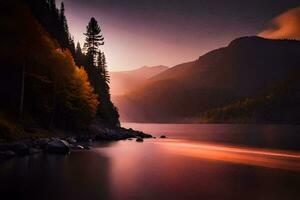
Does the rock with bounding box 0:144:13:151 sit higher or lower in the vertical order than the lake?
higher

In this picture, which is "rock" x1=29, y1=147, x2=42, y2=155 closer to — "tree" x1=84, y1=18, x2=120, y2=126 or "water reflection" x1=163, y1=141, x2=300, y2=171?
"water reflection" x1=163, y1=141, x2=300, y2=171

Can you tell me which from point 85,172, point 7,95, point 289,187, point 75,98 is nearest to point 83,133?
point 75,98

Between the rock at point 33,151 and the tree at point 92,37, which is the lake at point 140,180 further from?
the tree at point 92,37

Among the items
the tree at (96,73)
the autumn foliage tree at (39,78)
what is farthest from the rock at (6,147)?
the tree at (96,73)

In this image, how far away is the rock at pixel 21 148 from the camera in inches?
1353

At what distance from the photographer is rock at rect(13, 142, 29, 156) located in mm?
34369

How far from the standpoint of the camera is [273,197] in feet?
64.4

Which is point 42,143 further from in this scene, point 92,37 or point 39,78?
point 92,37

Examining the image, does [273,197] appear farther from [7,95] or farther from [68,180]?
[7,95]

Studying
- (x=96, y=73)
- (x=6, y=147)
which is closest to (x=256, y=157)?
(x=6, y=147)

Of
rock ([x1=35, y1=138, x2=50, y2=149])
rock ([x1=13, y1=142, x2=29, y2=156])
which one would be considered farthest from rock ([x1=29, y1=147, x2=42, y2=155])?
rock ([x1=35, y1=138, x2=50, y2=149])

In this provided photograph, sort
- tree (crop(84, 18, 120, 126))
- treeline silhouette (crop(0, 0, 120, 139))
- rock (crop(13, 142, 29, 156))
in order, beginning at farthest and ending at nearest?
1. tree (crop(84, 18, 120, 126))
2. treeline silhouette (crop(0, 0, 120, 139))
3. rock (crop(13, 142, 29, 156))

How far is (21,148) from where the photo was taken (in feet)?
114

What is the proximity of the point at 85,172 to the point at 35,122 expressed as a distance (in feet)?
81.5
